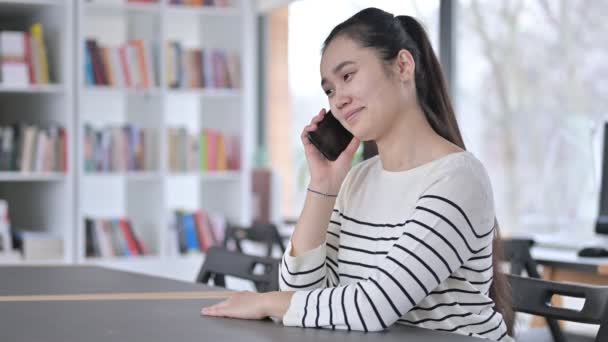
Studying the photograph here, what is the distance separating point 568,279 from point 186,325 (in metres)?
2.41

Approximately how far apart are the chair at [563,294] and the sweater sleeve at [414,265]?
26cm

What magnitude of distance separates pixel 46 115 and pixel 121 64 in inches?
19.7

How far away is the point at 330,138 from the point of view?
1959mm

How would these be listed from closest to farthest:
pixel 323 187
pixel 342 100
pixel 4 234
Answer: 1. pixel 342 100
2. pixel 323 187
3. pixel 4 234

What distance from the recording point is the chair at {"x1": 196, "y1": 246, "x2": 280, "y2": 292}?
2338 mm

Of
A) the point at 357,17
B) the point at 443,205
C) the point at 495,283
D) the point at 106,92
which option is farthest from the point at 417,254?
the point at 106,92

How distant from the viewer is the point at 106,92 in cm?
534

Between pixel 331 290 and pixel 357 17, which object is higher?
pixel 357 17

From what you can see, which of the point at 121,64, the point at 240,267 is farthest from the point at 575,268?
the point at 121,64

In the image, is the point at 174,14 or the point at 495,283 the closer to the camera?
the point at 495,283

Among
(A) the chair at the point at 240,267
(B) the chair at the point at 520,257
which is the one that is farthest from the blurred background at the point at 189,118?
(A) the chair at the point at 240,267

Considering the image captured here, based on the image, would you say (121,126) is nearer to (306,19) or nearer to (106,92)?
(106,92)

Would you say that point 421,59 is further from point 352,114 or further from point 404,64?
point 352,114

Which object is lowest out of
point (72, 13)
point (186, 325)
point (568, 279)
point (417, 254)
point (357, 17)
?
point (568, 279)
